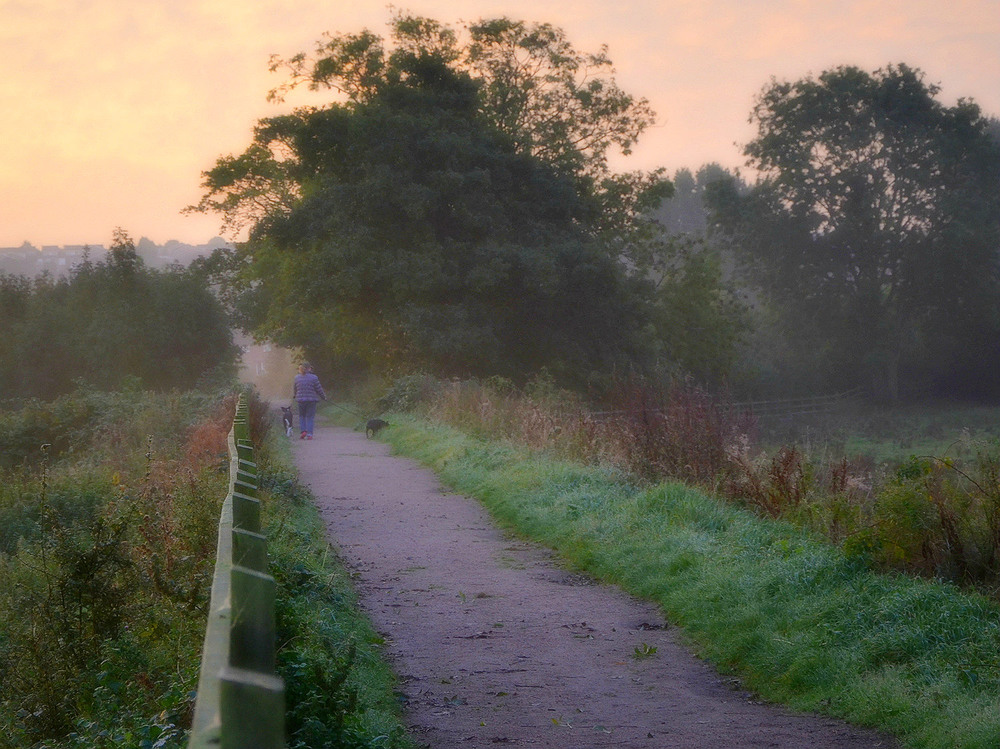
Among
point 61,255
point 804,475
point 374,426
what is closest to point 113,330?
point 374,426

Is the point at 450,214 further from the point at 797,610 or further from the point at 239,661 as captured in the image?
the point at 239,661

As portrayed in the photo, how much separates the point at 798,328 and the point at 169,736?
48154 mm

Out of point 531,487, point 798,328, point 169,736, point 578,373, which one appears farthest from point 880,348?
point 169,736

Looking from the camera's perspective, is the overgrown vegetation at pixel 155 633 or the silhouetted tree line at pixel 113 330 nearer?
the overgrown vegetation at pixel 155 633

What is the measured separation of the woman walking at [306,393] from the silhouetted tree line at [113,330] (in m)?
20.9

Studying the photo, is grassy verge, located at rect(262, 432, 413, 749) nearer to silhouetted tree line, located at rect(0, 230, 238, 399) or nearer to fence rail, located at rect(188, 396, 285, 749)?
fence rail, located at rect(188, 396, 285, 749)

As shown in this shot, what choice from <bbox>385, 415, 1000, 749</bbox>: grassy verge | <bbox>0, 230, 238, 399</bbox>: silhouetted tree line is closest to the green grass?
<bbox>385, 415, 1000, 749</bbox>: grassy verge

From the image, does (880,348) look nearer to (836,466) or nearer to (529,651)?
(836,466)

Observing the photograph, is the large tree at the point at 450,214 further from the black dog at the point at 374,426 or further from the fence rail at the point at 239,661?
the fence rail at the point at 239,661

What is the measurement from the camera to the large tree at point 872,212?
4606 cm

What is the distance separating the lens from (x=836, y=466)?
31.8 ft

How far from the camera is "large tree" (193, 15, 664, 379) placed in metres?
32.3

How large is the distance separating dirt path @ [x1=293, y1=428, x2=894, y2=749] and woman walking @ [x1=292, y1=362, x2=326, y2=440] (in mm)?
12586

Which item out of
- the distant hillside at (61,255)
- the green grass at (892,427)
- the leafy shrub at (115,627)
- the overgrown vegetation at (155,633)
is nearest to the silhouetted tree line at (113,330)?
the distant hillside at (61,255)
